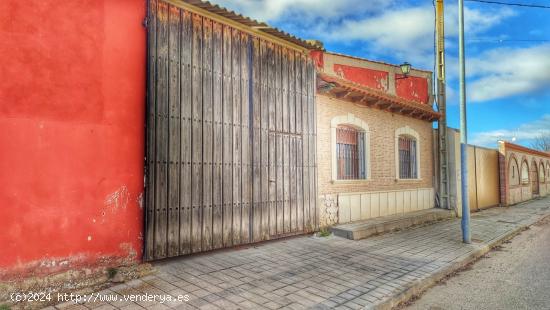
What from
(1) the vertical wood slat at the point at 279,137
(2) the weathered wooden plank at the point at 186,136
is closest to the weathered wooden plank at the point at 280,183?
(1) the vertical wood slat at the point at 279,137

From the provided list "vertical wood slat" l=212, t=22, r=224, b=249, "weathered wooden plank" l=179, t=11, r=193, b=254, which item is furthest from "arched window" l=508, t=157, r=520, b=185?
"weathered wooden plank" l=179, t=11, r=193, b=254

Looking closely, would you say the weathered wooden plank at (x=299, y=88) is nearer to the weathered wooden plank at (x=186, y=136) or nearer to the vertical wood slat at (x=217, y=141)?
the vertical wood slat at (x=217, y=141)

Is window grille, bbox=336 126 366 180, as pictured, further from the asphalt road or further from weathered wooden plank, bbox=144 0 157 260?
weathered wooden plank, bbox=144 0 157 260

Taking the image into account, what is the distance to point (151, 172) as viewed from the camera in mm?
5402

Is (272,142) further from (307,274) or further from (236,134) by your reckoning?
(307,274)

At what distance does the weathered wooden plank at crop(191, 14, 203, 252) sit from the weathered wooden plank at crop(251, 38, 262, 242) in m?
1.25

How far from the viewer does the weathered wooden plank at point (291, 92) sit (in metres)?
7.84

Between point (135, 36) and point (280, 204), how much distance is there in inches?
166

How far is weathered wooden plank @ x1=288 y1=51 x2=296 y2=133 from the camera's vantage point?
7.84 meters

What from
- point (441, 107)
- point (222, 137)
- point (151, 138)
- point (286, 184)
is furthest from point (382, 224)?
point (441, 107)

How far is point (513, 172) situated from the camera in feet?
62.0

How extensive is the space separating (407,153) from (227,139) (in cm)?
782

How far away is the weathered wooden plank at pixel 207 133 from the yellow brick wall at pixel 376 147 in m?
3.16

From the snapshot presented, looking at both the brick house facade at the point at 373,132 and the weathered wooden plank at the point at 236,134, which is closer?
the weathered wooden plank at the point at 236,134
